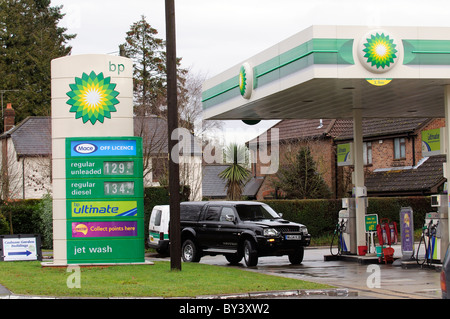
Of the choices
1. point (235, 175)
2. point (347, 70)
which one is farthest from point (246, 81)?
point (235, 175)

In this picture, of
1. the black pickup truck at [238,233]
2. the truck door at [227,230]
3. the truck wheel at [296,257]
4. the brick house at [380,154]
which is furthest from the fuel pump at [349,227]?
the brick house at [380,154]

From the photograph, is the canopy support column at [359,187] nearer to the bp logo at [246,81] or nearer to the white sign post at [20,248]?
the bp logo at [246,81]

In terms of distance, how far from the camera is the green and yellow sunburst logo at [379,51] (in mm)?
17125

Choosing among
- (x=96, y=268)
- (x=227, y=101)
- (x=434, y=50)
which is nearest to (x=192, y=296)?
(x=96, y=268)

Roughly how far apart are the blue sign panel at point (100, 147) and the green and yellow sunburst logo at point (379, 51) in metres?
7.00

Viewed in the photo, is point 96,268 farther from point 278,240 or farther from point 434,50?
point 434,50

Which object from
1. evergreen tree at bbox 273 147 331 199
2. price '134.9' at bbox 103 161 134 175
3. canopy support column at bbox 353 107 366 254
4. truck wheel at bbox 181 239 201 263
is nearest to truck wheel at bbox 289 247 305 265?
canopy support column at bbox 353 107 366 254

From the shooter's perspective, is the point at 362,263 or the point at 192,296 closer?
the point at 192,296

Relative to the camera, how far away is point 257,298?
44.6 ft

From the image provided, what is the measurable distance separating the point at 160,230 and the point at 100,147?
7.43m

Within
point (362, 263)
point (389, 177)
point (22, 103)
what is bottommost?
point (362, 263)

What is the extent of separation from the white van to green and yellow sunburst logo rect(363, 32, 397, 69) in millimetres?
11687

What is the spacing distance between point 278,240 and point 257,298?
23.3 feet

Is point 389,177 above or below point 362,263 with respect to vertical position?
above
